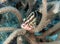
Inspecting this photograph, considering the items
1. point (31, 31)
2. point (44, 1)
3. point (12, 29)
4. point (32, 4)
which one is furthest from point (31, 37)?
point (44, 1)

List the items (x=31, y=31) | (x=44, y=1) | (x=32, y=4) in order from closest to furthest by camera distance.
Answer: (x=44, y=1) < (x=31, y=31) < (x=32, y=4)

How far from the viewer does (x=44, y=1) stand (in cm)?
142

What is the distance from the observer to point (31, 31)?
5.45 feet

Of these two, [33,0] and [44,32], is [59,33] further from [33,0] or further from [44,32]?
[33,0]

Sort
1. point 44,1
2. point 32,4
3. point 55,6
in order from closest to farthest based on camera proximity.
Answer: point 44,1
point 55,6
point 32,4

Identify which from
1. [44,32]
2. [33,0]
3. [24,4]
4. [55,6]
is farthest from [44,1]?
[24,4]

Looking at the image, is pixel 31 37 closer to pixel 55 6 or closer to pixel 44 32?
pixel 44 32

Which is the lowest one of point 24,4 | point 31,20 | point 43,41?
point 43,41

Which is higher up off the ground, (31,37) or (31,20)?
(31,20)

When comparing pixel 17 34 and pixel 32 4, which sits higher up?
pixel 32 4

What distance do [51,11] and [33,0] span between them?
25cm

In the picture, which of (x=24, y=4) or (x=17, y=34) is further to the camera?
(x=24, y=4)

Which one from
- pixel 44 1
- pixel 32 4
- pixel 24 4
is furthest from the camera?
pixel 24 4

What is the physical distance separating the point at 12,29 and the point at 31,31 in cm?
18
